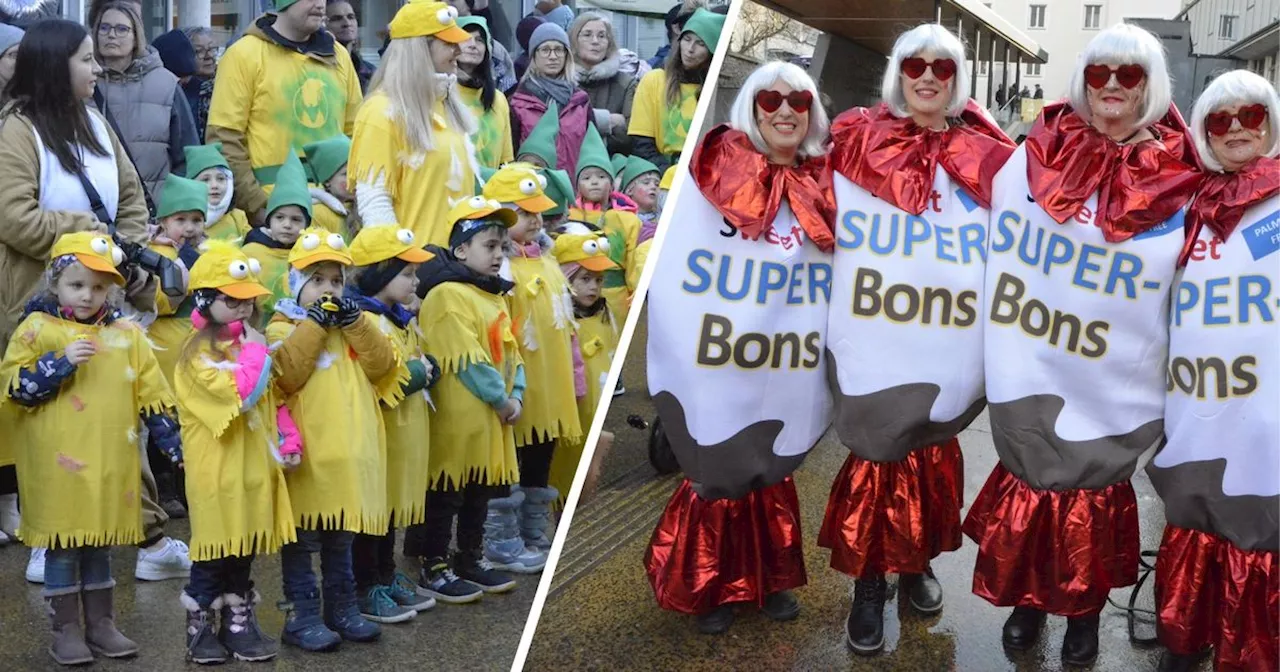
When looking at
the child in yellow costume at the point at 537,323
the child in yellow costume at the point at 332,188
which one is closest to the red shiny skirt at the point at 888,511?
the child in yellow costume at the point at 537,323

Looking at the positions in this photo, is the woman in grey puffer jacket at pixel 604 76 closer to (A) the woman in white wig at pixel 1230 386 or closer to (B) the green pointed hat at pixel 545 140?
(B) the green pointed hat at pixel 545 140

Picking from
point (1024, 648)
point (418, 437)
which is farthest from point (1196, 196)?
point (418, 437)

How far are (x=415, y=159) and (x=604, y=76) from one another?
224 cm

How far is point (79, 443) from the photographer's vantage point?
4.72m

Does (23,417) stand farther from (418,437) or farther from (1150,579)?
(1150,579)

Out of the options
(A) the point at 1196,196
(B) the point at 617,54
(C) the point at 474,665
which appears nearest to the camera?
(A) the point at 1196,196

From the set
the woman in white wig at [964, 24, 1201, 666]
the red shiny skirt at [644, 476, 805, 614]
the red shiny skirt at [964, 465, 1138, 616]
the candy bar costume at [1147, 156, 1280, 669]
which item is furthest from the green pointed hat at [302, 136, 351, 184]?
the candy bar costume at [1147, 156, 1280, 669]

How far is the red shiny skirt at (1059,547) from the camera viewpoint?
4.22 metres

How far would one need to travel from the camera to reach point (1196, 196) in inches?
156

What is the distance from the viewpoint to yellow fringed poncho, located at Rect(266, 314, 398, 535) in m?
4.75

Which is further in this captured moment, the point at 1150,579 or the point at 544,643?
the point at 1150,579

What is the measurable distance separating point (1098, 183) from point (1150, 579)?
5.91 ft

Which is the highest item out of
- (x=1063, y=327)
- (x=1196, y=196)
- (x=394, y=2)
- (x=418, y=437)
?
(x=394, y=2)

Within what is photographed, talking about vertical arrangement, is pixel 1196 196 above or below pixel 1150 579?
above
